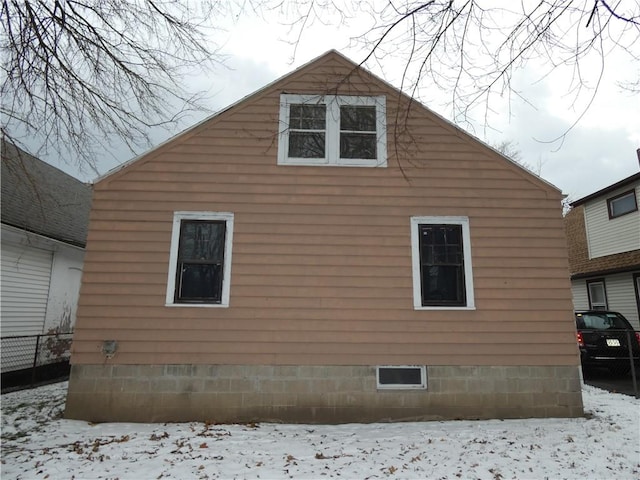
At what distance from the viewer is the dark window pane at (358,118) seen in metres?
7.01

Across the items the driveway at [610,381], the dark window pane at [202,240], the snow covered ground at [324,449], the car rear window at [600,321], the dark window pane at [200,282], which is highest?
the dark window pane at [202,240]

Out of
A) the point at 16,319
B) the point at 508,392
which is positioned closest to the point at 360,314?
the point at 508,392

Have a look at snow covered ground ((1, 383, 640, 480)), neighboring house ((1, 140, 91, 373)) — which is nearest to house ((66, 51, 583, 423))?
snow covered ground ((1, 383, 640, 480))

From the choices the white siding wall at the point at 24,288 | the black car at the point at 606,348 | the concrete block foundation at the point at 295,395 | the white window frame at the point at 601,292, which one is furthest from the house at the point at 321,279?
the white window frame at the point at 601,292

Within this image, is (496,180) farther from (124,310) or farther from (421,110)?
(124,310)

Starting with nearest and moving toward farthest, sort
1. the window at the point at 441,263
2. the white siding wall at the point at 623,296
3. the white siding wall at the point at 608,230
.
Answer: the window at the point at 441,263
the white siding wall at the point at 623,296
the white siding wall at the point at 608,230

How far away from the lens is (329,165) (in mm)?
6727

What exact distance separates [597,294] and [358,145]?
13.0 metres

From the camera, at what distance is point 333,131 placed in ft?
22.6

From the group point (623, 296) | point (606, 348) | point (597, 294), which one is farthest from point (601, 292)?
point (606, 348)

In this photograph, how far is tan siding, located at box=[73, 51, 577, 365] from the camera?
20.1ft

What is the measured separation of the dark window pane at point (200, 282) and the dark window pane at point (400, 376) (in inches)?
114

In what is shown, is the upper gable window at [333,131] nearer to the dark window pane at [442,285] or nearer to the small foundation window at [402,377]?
the dark window pane at [442,285]

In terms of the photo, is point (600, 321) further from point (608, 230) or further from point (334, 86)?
point (334, 86)
